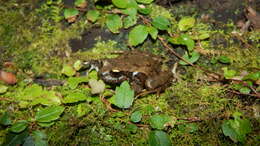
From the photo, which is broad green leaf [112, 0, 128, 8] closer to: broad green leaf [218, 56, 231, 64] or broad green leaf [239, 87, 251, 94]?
broad green leaf [218, 56, 231, 64]

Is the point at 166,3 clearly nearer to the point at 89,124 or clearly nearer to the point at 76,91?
the point at 76,91

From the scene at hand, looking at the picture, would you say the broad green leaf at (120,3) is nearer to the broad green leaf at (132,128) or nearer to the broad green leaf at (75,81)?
the broad green leaf at (75,81)

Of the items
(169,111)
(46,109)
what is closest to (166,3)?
(169,111)

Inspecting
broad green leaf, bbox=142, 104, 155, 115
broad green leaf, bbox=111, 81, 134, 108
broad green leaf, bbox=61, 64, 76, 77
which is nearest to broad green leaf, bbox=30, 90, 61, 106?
broad green leaf, bbox=61, 64, 76, 77

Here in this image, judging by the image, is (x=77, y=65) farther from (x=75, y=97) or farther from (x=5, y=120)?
(x=5, y=120)

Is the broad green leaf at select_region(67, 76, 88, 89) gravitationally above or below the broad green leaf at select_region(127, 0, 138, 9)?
below
